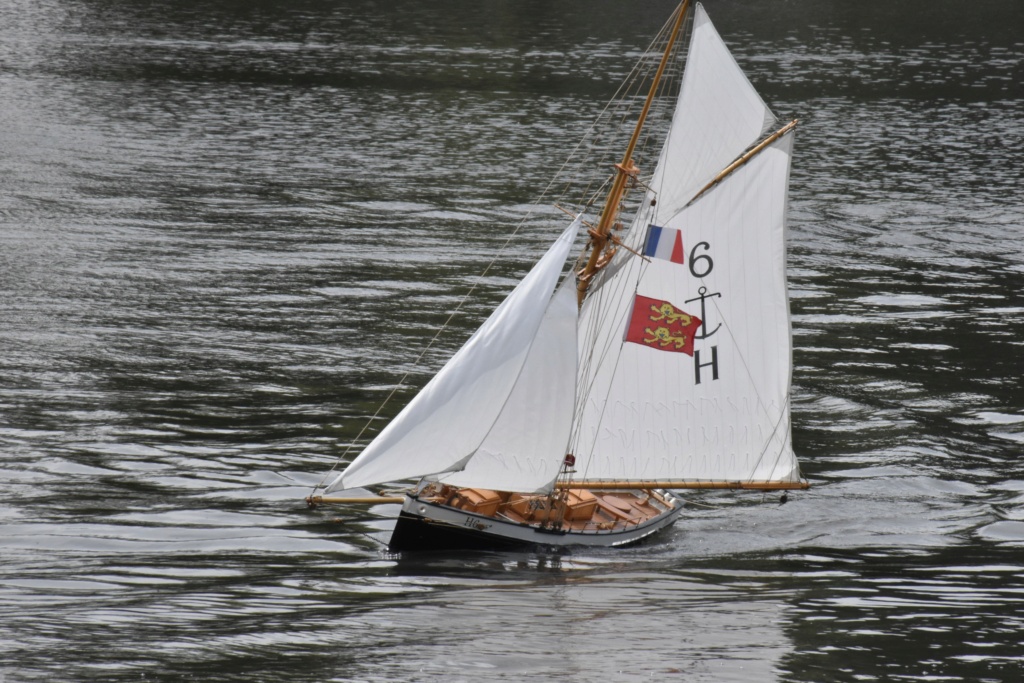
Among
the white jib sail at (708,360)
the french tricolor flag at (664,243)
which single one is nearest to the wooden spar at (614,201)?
the white jib sail at (708,360)

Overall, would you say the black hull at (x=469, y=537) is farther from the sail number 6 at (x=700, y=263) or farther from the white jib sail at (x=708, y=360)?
the sail number 6 at (x=700, y=263)

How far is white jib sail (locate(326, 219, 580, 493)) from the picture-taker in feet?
78.0

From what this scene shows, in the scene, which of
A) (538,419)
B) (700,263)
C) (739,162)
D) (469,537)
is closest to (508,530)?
(469,537)

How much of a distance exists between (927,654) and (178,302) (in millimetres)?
29092

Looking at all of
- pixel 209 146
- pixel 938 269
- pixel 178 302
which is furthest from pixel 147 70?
pixel 938 269

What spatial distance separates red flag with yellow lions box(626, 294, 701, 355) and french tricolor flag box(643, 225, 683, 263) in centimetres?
91

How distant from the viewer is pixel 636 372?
2647cm

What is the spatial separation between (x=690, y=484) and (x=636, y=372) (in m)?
2.49

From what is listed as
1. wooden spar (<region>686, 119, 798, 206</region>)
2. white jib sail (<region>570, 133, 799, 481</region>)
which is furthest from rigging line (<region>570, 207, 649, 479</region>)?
wooden spar (<region>686, 119, 798, 206</region>)

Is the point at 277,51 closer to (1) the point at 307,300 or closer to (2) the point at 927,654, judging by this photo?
(1) the point at 307,300

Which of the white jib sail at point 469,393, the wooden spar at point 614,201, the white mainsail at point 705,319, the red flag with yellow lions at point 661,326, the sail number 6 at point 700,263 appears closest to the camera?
the white jib sail at point 469,393

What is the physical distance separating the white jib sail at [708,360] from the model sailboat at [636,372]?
0.09ft

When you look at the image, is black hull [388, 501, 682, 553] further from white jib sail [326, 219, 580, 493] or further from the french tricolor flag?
the french tricolor flag

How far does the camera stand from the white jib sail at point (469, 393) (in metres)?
23.8
